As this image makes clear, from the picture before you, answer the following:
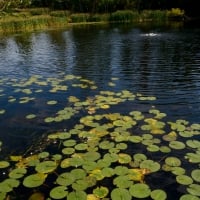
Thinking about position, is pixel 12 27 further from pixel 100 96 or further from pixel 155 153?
pixel 155 153

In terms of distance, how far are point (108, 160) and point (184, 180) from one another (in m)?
1.70

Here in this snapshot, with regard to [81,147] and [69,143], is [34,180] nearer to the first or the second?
[81,147]

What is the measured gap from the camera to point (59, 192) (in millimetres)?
5469

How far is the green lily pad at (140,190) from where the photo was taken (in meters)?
5.28

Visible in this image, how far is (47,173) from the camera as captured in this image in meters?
6.23

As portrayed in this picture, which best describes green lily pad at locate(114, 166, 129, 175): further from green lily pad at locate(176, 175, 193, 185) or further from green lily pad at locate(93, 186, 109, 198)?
green lily pad at locate(176, 175, 193, 185)

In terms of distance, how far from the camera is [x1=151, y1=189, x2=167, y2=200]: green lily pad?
17.2 ft

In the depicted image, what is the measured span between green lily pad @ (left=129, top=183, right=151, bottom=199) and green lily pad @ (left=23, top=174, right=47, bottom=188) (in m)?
1.86

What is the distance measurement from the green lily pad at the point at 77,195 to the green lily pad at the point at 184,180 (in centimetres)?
193

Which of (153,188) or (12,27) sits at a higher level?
(12,27)

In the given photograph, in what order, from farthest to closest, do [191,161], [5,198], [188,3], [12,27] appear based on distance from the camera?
[188,3], [12,27], [191,161], [5,198]

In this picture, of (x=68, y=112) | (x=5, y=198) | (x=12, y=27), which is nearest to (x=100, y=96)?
(x=68, y=112)

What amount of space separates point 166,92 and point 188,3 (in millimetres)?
41718

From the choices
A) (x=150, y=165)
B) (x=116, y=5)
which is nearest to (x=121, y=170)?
(x=150, y=165)
